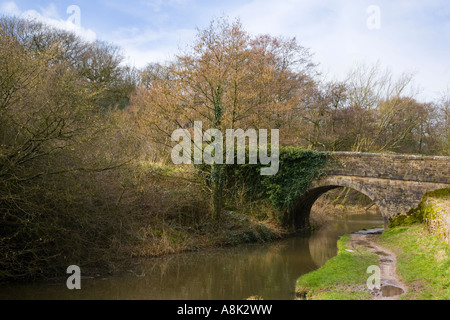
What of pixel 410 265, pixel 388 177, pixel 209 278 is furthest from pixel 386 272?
pixel 388 177

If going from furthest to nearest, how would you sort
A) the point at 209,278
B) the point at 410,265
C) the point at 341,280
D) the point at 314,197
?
the point at 314,197 < the point at 209,278 < the point at 410,265 < the point at 341,280

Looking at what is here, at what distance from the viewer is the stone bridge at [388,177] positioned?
15234mm

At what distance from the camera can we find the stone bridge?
15234 millimetres

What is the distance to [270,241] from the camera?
1647 centimetres

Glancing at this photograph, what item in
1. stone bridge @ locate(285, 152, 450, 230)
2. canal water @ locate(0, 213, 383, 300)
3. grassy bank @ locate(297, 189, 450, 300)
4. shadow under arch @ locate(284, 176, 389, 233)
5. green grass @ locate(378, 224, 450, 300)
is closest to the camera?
green grass @ locate(378, 224, 450, 300)

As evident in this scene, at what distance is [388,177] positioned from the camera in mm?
16141

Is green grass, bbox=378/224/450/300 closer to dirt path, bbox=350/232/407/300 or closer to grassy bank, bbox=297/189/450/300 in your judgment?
grassy bank, bbox=297/189/450/300

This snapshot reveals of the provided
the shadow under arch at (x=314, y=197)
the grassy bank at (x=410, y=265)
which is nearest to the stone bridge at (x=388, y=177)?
the shadow under arch at (x=314, y=197)

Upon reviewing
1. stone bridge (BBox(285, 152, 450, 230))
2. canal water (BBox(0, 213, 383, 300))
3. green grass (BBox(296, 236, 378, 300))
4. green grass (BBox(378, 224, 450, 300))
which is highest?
stone bridge (BBox(285, 152, 450, 230))

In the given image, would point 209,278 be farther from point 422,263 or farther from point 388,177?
point 388,177

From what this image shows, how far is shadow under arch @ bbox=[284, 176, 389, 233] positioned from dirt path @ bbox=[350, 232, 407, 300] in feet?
5.50

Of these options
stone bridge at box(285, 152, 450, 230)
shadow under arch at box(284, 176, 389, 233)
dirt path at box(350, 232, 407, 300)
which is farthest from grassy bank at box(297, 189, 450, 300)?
shadow under arch at box(284, 176, 389, 233)

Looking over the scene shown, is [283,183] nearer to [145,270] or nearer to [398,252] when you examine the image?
[398,252]

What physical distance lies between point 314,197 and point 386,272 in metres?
9.75
